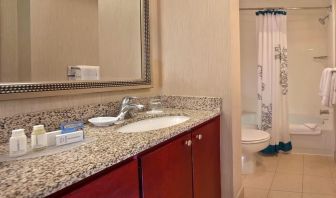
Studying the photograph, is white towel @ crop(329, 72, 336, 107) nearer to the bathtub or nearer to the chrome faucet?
the bathtub

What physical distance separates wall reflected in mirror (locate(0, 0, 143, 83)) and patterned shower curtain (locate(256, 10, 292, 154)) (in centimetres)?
189

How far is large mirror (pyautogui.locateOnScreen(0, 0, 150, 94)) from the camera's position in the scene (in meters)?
1.03

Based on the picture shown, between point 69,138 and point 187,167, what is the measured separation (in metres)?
0.58

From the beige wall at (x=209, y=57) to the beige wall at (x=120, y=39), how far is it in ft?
0.81

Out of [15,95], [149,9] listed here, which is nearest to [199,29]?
[149,9]

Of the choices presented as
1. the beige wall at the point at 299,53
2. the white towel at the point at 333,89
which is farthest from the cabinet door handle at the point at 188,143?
the beige wall at the point at 299,53

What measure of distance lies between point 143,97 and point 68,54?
64 centimetres

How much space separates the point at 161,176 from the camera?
105cm

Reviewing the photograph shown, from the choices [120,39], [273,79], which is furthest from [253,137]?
→ [120,39]

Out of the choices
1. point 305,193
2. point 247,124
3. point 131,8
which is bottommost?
point 305,193

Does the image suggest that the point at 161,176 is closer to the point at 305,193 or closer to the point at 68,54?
the point at 68,54

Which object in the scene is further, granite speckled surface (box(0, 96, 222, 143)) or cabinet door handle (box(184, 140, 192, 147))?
cabinet door handle (box(184, 140, 192, 147))

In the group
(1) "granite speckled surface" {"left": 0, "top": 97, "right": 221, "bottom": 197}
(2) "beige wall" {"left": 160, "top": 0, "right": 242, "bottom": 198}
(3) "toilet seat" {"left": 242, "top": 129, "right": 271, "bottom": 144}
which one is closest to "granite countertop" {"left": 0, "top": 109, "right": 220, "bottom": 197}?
(1) "granite speckled surface" {"left": 0, "top": 97, "right": 221, "bottom": 197}

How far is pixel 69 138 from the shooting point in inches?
36.6
